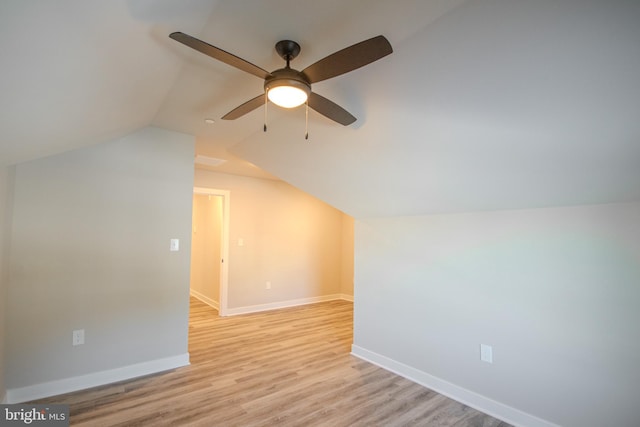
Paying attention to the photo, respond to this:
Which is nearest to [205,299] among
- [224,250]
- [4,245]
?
[224,250]

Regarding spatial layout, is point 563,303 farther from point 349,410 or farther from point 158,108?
point 158,108

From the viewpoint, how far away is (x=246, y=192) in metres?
5.44

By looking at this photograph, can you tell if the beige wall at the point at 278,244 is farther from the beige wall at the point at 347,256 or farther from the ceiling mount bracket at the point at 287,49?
the ceiling mount bracket at the point at 287,49

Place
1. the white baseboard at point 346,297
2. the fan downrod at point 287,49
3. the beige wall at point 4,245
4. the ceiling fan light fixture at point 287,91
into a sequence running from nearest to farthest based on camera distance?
1. the ceiling fan light fixture at point 287,91
2. the fan downrod at point 287,49
3. the beige wall at point 4,245
4. the white baseboard at point 346,297

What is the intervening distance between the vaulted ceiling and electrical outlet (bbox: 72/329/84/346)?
59.5 inches

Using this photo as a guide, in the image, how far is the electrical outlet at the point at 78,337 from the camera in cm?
266

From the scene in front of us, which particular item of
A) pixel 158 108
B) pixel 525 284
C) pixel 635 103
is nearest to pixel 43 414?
pixel 158 108

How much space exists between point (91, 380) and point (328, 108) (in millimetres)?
3091

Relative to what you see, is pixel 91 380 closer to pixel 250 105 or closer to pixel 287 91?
pixel 250 105

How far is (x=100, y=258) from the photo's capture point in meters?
2.82

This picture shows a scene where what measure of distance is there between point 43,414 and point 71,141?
6.63ft

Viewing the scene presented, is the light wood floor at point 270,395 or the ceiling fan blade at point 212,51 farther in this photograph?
the light wood floor at point 270,395

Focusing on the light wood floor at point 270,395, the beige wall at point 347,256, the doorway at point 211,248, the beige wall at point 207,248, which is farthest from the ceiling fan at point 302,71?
the beige wall at point 347,256

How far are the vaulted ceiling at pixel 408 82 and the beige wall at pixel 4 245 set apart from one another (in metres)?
0.21
